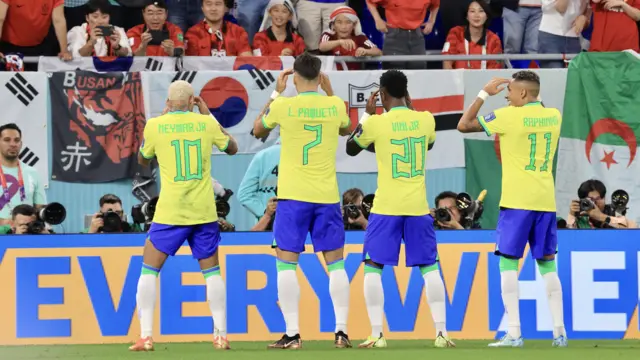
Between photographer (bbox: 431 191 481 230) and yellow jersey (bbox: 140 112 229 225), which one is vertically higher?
yellow jersey (bbox: 140 112 229 225)

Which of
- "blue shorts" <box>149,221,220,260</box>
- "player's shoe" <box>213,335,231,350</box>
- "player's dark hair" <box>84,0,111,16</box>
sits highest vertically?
"player's dark hair" <box>84,0,111,16</box>

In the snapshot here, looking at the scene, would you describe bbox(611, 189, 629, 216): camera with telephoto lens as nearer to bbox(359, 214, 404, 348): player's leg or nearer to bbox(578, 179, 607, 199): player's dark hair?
bbox(578, 179, 607, 199): player's dark hair

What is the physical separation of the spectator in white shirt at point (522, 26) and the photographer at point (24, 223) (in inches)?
251

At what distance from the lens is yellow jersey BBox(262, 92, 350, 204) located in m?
9.93

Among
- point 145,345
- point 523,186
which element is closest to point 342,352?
point 145,345

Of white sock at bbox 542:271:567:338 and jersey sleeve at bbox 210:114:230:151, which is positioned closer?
jersey sleeve at bbox 210:114:230:151

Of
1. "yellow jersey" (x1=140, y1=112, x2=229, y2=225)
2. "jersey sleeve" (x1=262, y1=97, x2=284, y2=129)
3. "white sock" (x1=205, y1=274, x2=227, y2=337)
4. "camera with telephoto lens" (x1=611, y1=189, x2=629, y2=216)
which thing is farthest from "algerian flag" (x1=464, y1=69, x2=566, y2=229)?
"yellow jersey" (x1=140, y1=112, x2=229, y2=225)

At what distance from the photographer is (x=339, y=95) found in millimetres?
14781

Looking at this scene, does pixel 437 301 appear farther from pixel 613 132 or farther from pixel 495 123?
pixel 613 132

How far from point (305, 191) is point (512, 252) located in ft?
5.59

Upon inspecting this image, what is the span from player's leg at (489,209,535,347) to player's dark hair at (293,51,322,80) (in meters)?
1.86

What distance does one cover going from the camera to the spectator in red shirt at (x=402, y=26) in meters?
15.5

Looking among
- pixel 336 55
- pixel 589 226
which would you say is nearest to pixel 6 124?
pixel 336 55

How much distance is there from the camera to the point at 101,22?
15086mm
